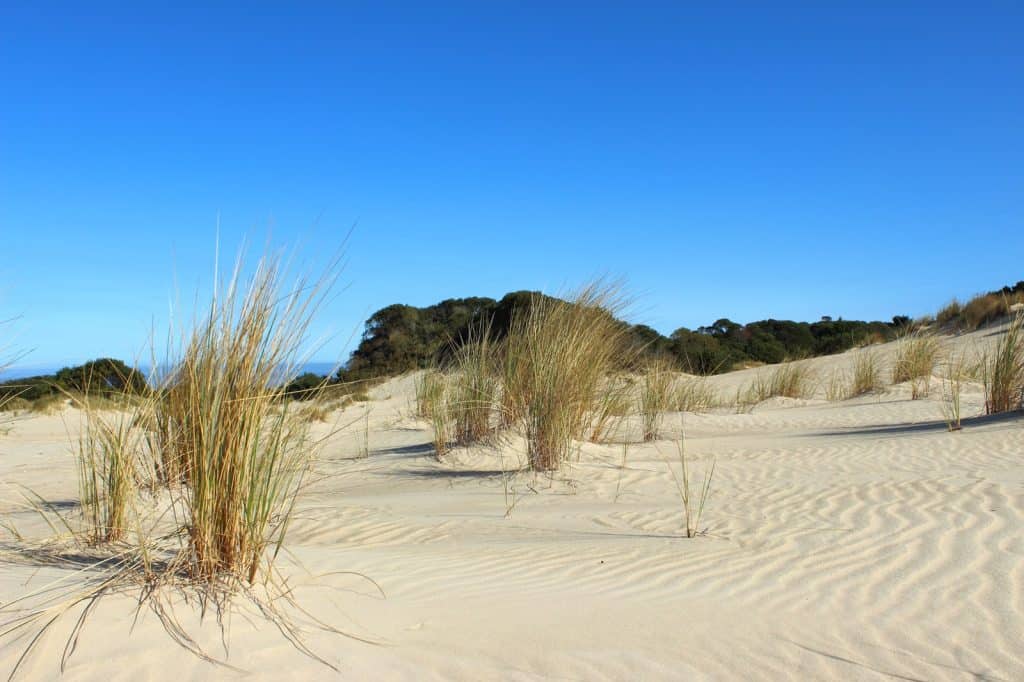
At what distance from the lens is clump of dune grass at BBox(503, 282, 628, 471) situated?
21.5ft

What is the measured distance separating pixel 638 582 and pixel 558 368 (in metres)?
3.35

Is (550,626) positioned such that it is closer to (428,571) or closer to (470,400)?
(428,571)

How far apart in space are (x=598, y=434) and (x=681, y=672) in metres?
5.44

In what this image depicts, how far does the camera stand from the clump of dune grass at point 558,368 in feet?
21.5

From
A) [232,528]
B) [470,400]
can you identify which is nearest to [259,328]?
[232,528]

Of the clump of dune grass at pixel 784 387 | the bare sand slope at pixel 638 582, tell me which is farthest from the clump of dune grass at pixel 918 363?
the bare sand slope at pixel 638 582

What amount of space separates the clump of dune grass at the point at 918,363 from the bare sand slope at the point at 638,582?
6.58 meters

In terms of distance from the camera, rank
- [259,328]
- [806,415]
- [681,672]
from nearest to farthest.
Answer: [681,672] → [259,328] → [806,415]


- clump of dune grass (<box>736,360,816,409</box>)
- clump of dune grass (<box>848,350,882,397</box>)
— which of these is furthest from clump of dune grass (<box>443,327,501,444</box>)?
clump of dune grass (<box>848,350,882,397</box>)

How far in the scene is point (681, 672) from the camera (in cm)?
241

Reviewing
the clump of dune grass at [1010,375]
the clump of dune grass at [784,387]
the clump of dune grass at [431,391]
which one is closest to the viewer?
the clump of dune grass at [431,391]

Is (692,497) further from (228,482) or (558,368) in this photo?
(228,482)

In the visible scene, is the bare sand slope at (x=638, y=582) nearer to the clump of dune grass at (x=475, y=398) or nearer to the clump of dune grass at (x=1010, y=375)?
the clump of dune grass at (x=475, y=398)

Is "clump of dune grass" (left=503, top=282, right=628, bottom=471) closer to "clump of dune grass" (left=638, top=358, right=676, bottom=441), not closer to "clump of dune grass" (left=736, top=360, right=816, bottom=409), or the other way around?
"clump of dune grass" (left=638, top=358, right=676, bottom=441)
